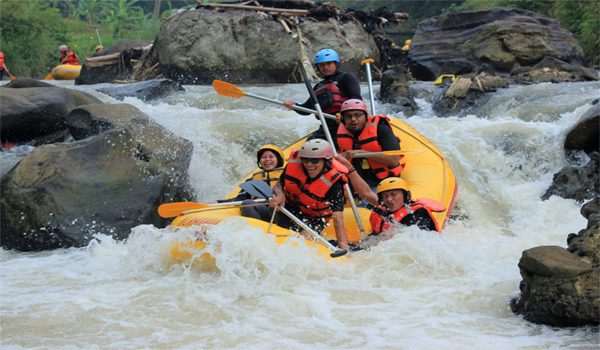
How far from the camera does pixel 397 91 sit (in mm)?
10773

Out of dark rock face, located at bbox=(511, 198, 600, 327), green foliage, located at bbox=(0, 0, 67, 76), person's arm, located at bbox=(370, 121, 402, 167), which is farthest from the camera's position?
green foliage, located at bbox=(0, 0, 67, 76)

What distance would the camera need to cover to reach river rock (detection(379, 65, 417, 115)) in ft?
34.6

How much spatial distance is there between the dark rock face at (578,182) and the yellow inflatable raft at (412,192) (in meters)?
1.38

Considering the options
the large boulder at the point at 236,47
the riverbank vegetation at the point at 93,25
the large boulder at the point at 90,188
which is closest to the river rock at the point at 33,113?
the large boulder at the point at 90,188

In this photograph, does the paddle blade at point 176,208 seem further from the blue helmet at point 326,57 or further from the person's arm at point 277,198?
the blue helmet at point 326,57

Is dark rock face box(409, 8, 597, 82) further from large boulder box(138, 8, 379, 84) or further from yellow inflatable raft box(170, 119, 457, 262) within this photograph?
yellow inflatable raft box(170, 119, 457, 262)

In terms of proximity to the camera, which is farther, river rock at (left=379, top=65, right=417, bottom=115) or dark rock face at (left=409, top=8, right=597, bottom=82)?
dark rock face at (left=409, top=8, right=597, bottom=82)

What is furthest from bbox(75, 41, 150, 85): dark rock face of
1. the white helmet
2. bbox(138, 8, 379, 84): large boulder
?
the white helmet

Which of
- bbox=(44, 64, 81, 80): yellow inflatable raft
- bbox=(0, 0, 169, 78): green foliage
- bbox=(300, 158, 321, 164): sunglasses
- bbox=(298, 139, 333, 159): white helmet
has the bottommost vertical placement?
bbox=(0, 0, 169, 78): green foliage

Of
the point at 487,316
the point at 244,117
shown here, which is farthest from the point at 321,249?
the point at 244,117

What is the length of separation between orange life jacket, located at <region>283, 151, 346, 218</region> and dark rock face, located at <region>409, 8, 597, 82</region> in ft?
24.3

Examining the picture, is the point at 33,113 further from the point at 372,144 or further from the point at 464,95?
the point at 464,95

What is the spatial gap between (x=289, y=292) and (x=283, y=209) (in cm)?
71

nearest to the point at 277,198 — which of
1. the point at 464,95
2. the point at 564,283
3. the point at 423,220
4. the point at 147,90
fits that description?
the point at 423,220
